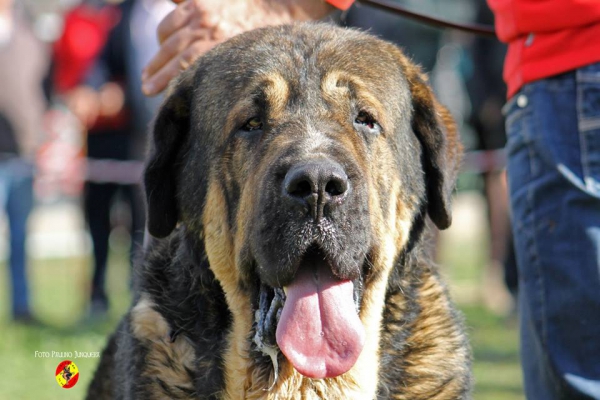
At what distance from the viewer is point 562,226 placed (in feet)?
10.7

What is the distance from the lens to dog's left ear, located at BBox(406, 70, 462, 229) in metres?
3.64

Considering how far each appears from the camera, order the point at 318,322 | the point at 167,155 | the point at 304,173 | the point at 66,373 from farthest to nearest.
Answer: the point at 66,373, the point at 167,155, the point at 318,322, the point at 304,173

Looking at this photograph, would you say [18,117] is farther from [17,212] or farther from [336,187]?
[336,187]

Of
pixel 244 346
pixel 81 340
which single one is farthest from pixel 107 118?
pixel 244 346

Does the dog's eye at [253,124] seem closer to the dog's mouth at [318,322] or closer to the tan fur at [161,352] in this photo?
the dog's mouth at [318,322]

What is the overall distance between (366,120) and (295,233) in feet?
2.28

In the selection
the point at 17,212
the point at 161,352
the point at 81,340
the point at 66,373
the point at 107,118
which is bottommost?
the point at 81,340

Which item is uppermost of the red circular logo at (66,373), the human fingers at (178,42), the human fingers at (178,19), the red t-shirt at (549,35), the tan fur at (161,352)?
the human fingers at (178,19)

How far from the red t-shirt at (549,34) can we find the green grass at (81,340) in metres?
1.15

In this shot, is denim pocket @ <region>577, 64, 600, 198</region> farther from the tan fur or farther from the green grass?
the tan fur

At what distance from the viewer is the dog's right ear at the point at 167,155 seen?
3.61 m

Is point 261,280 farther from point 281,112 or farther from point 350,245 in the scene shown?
point 281,112

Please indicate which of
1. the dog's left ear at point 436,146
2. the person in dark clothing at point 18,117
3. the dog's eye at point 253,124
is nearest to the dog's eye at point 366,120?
the dog's left ear at point 436,146

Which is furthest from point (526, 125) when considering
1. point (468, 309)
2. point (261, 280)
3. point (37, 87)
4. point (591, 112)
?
point (37, 87)
